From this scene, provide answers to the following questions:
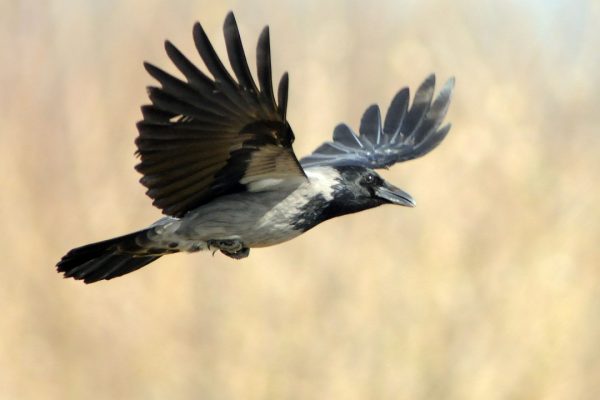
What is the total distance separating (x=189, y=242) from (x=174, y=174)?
402 millimetres

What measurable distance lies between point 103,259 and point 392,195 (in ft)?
4.40

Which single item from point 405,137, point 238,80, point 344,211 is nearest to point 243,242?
point 344,211

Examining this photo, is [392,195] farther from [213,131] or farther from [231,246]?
[213,131]

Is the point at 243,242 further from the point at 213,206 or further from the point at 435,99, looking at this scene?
the point at 435,99

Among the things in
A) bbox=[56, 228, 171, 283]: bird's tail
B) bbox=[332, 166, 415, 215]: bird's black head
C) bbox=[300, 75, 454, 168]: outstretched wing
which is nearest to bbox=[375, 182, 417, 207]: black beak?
bbox=[332, 166, 415, 215]: bird's black head

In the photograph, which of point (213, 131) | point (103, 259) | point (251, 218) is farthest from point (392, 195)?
point (103, 259)

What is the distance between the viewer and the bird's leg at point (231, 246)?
4605 millimetres

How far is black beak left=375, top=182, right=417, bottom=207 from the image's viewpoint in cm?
489

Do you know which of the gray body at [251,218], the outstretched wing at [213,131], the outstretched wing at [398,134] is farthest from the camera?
the outstretched wing at [398,134]

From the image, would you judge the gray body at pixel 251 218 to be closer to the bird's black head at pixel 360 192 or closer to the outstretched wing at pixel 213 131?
the outstretched wing at pixel 213 131

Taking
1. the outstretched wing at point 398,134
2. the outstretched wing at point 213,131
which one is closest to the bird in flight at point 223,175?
the outstretched wing at point 213,131

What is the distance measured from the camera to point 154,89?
4.07m

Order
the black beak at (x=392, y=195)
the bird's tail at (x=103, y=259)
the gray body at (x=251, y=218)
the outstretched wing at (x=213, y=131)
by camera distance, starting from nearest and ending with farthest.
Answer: the outstretched wing at (x=213, y=131), the gray body at (x=251, y=218), the bird's tail at (x=103, y=259), the black beak at (x=392, y=195)

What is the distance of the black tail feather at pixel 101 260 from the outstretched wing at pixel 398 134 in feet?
3.76
